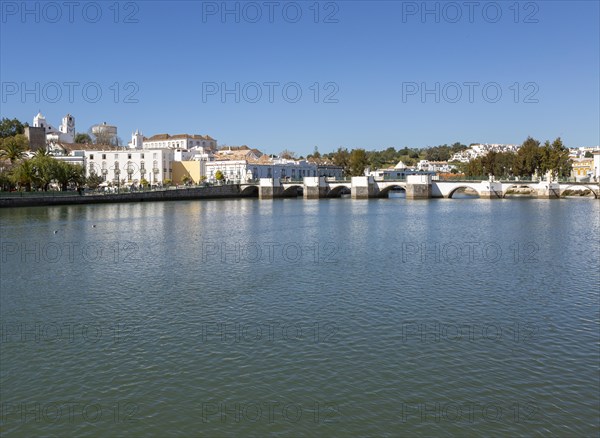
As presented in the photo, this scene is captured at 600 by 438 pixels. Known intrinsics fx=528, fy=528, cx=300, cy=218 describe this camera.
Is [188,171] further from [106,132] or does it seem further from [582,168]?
[582,168]

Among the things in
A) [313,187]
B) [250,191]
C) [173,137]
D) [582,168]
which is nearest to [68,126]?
[173,137]

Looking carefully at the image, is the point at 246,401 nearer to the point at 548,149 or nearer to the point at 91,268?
the point at 91,268

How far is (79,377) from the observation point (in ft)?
35.5

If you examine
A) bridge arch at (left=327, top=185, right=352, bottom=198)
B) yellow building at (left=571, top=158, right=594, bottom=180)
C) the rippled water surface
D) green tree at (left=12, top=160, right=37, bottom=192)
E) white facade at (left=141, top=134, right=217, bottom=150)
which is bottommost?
the rippled water surface

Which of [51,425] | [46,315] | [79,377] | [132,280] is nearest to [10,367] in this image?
[79,377]

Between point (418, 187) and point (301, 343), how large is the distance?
72209 mm

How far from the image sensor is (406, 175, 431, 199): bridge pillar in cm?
8200

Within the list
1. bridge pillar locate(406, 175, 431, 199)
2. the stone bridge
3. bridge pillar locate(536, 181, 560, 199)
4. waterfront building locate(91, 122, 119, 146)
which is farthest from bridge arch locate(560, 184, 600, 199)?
waterfront building locate(91, 122, 119, 146)

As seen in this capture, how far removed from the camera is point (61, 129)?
16138 centimetres

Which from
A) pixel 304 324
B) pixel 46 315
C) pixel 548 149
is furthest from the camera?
pixel 548 149

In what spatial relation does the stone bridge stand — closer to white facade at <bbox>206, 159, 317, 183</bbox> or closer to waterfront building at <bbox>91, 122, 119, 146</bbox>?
white facade at <bbox>206, 159, 317, 183</bbox>

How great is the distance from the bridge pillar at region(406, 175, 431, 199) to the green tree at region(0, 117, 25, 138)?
8576cm

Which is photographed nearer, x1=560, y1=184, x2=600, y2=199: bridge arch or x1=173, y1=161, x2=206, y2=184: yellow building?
x1=560, y1=184, x2=600, y2=199: bridge arch

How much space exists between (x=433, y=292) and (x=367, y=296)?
2.34 metres
